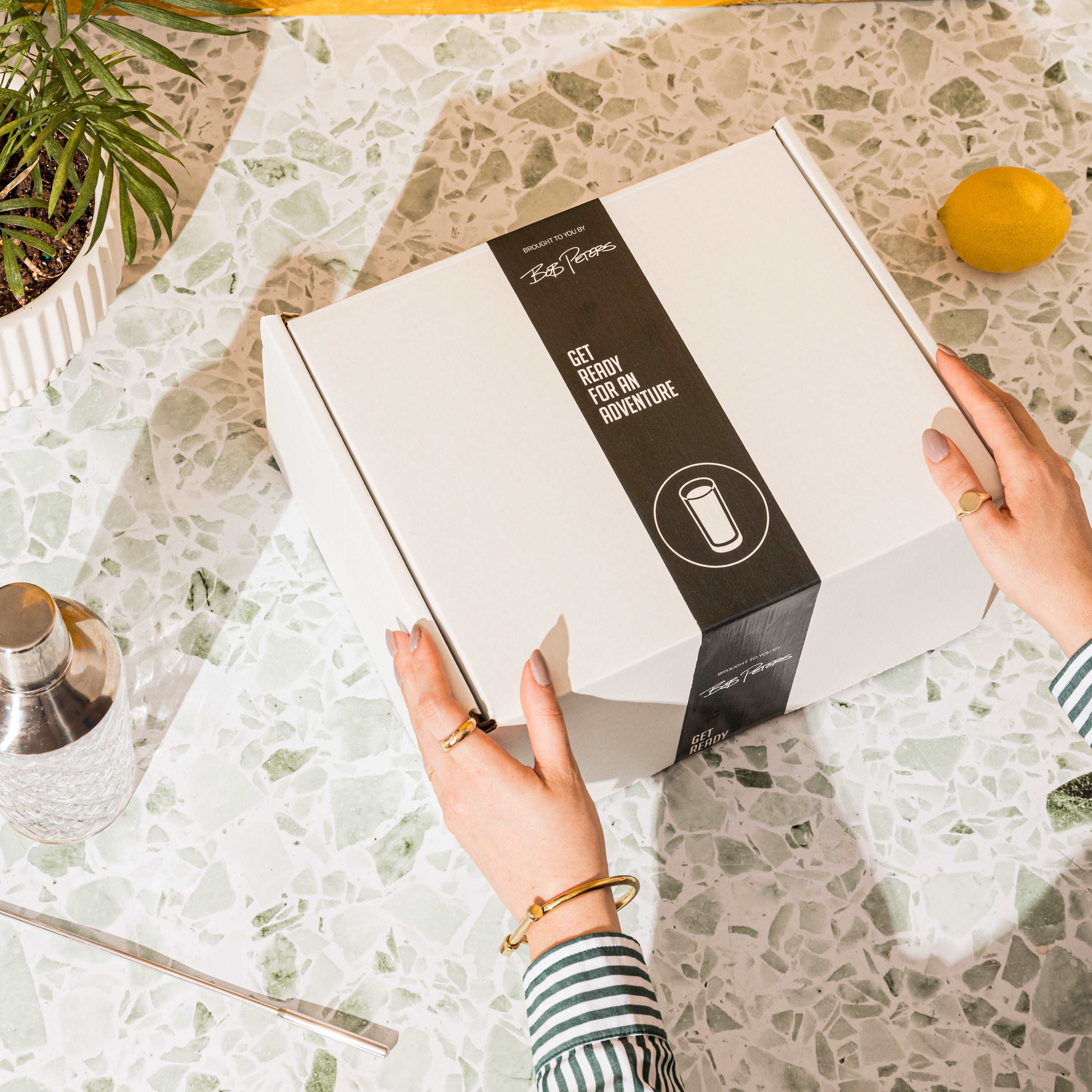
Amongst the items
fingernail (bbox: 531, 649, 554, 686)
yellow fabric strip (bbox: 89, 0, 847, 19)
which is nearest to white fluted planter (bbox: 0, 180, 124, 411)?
yellow fabric strip (bbox: 89, 0, 847, 19)

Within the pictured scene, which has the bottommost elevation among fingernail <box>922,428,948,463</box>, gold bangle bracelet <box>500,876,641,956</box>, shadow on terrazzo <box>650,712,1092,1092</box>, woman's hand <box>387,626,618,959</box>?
shadow on terrazzo <box>650,712,1092,1092</box>

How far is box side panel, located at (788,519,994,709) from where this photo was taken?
69cm

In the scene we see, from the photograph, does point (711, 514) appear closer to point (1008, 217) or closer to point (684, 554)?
point (684, 554)

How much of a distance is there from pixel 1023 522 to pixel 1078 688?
11 centimetres

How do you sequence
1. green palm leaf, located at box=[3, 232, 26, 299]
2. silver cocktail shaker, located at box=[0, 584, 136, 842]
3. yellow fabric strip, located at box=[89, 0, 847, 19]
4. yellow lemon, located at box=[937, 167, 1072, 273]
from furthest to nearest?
1. yellow fabric strip, located at box=[89, 0, 847, 19]
2. yellow lemon, located at box=[937, 167, 1072, 273]
3. green palm leaf, located at box=[3, 232, 26, 299]
4. silver cocktail shaker, located at box=[0, 584, 136, 842]

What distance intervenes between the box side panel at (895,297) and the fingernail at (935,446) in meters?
0.03

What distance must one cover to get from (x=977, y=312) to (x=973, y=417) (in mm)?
284

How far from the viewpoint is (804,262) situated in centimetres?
75

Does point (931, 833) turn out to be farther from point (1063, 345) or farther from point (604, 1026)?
point (1063, 345)

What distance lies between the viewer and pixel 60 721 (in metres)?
0.63

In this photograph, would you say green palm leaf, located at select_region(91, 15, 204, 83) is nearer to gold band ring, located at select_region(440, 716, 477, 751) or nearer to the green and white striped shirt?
gold band ring, located at select_region(440, 716, 477, 751)

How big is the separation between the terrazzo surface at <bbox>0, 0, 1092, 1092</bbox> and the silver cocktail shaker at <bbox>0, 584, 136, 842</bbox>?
3 centimetres

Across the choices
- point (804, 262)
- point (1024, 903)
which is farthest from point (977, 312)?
point (1024, 903)

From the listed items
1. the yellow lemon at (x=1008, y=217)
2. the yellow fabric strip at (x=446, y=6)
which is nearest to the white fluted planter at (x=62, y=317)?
the yellow fabric strip at (x=446, y=6)
